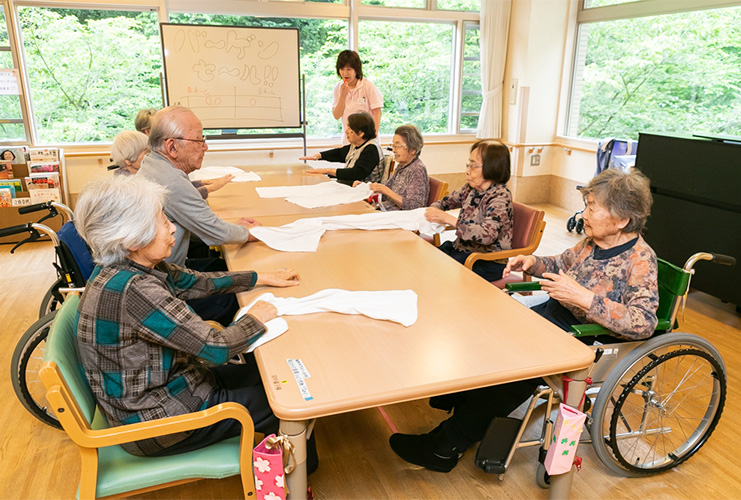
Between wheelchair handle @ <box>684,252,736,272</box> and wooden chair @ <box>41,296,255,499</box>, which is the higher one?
wheelchair handle @ <box>684,252,736,272</box>

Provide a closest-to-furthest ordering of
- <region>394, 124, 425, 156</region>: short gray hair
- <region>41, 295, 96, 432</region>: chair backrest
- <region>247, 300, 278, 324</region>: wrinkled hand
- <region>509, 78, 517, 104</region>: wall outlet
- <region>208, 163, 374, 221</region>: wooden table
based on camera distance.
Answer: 1. <region>41, 295, 96, 432</region>: chair backrest
2. <region>247, 300, 278, 324</region>: wrinkled hand
3. <region>208, 163, 374, 221</region>: wooden table
4. <region>394, 124, 425, 156</region>: short gray hair
5. <region>509, 78, 517, 104</region>: wall outlet

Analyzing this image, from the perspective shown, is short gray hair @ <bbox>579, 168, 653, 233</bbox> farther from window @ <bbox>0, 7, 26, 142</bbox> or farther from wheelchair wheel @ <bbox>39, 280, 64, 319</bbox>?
window @ <bbox>0, 7, 26, 142</bbox>

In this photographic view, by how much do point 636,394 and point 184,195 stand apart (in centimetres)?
189

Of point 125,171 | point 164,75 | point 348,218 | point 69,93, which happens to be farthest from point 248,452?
point 69,93

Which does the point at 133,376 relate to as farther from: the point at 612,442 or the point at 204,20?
the point at 204,20

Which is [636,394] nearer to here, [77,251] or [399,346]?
[399,346]

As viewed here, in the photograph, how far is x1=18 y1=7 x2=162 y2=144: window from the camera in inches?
201

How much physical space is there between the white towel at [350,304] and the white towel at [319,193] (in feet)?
4.42

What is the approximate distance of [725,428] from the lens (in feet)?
7.38

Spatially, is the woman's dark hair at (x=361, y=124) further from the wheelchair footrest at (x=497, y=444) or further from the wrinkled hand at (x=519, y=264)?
the wheelchair footrest at (x=497, y=444)

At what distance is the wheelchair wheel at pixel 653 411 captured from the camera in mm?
1743

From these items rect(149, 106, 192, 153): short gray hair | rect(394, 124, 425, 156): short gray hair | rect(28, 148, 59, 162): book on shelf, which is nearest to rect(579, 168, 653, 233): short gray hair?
rect(394, 124, 425, 156): short gray hair

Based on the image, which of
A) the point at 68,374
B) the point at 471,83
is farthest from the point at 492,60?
the point at 68,374

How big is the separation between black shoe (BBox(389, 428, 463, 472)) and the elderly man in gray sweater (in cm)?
93
